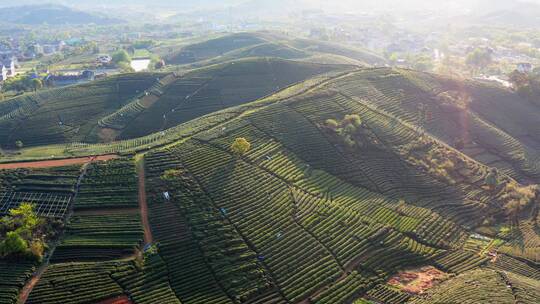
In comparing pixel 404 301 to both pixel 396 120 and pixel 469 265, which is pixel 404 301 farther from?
pixel 396 120

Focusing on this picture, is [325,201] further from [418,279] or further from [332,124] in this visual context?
[332,124]

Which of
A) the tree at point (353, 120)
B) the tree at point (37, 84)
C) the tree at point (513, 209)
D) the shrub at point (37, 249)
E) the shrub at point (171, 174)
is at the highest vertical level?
the tree at point (353, 120)

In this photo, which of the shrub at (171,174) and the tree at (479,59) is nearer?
the shrub at (171,174)

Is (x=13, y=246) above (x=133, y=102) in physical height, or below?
below

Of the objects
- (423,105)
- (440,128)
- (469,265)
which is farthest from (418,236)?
(423,105)

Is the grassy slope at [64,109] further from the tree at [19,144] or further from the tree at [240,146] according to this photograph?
the tree at [240,146]

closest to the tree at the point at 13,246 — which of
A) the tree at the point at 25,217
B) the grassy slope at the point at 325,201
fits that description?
the tree at the point at 25,217

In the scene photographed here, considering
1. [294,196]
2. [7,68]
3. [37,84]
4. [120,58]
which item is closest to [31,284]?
[294,196]
